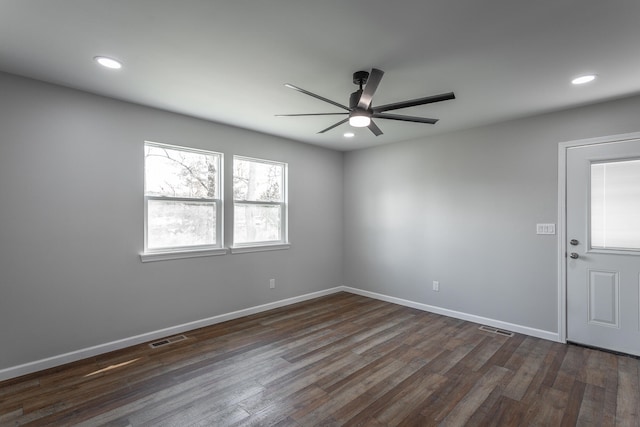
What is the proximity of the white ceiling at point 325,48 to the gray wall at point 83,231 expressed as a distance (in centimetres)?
32

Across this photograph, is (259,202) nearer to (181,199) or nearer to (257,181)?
(257,181)

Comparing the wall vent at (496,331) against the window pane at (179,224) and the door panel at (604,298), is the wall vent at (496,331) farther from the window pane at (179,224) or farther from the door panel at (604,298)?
the window pane at (179,224)

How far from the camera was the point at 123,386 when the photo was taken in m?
2.52

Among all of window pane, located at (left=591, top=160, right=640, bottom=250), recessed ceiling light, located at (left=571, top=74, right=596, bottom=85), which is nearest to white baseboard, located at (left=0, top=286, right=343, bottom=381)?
window pane, located at (left=591, top=160, right=640, bottom=250)

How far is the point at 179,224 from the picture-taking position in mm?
3715

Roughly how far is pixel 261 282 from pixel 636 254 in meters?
4.23

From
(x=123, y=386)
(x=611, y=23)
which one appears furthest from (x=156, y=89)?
(x=611, y=23)

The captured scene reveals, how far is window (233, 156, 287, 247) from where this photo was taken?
14.1ft

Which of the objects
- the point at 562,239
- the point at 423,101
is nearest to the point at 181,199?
the point at 423,101

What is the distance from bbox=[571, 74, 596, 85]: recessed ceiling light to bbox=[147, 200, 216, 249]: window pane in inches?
156

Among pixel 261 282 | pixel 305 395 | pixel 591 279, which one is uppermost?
pixel 591 279

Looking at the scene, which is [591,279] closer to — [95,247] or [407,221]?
[407,221]

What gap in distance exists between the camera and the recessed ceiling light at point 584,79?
8.62 ft

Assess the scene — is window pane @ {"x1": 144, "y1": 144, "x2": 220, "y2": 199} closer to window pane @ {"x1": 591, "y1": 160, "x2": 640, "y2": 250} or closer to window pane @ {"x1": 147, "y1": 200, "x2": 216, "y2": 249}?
window pane @ {"x1": 147, "y1": 200, "x2": 216, "y2": 249}
